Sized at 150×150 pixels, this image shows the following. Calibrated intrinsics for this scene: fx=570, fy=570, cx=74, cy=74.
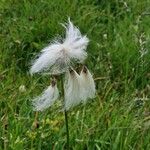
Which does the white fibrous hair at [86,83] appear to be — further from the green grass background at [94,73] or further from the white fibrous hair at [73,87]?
the green grass background at [94,73]

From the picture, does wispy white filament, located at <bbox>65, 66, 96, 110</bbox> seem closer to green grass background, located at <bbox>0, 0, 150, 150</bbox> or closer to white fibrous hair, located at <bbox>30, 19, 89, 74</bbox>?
white fibrous hair, located at <bbox>30, 19, 89, 74</bbox>

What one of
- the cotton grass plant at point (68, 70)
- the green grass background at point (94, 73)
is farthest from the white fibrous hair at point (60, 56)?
the green grass background at point (94, 73)

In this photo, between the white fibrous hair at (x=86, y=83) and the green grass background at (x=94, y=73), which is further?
the green grass background at (x=94, y=73)

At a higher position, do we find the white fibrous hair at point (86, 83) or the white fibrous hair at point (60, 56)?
the white fibrous hair at point (60, 56)

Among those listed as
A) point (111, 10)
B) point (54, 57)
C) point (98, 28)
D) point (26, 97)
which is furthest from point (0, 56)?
point (54, 57)

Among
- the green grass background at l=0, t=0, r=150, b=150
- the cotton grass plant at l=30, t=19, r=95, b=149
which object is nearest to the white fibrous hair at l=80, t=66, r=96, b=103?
the cotton grass plant at l=30, t=19, r=95, b=149

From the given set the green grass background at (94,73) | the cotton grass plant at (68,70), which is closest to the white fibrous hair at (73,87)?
the cotton grass plant at (68,70)

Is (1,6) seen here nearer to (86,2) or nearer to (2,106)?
(86,2)

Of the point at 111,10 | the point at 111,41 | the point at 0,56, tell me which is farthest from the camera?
the point at 111,10
